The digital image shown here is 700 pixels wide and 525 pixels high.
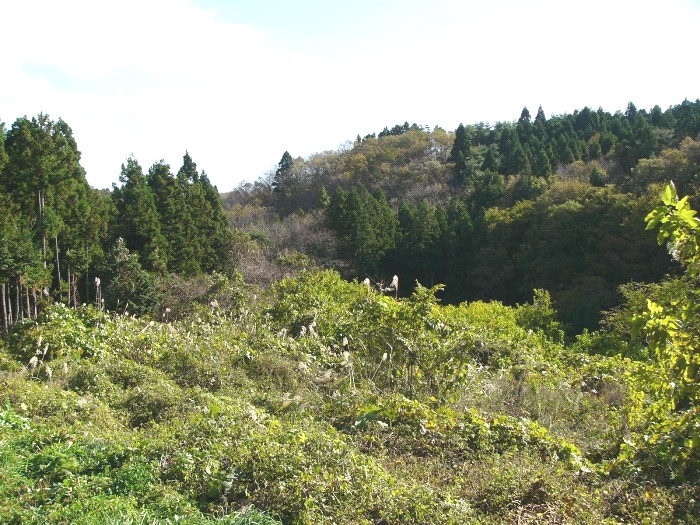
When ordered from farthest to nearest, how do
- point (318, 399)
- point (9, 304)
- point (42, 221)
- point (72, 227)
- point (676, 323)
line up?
point (72, 227) < point (9, 304) < point (42, 221) < point (318, 399) < point (676, 323)

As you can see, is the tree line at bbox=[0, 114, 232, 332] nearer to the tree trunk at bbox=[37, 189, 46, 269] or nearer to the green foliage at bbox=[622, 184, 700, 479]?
the tree trunk at bbox=[37, 189, 46, 269]

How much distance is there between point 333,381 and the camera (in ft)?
25.3

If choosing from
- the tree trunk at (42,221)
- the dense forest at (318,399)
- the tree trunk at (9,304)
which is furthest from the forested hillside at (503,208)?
the tree trunk at (9,304)

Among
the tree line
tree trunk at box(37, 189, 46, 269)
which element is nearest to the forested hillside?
the tree line

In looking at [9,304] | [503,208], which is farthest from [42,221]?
[503,208]

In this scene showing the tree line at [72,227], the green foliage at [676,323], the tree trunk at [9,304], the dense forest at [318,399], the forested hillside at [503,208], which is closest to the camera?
the green foliage at [676,323]

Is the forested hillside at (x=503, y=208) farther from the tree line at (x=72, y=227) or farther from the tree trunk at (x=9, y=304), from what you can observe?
the tree trunk at (x=9, y=304)

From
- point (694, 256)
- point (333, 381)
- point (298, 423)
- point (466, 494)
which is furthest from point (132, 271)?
point (694, 256)

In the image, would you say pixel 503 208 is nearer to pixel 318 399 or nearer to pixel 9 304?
pixel 9 304

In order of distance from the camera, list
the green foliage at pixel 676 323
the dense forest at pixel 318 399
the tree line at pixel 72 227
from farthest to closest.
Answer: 1. the tree line at pixel 72 227
2. the dense forest at pixel 318 399
3. the green foliage at pixel 676 323

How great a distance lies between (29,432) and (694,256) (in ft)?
17.8

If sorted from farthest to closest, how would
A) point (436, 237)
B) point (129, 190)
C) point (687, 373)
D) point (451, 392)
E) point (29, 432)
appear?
point (436, 237) < point (129, 190) < point (451, 392) < point (29, 432) < point (687, 373)

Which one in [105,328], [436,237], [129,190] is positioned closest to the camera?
[105,328]

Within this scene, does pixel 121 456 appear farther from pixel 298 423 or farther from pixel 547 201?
pixel 547 201
